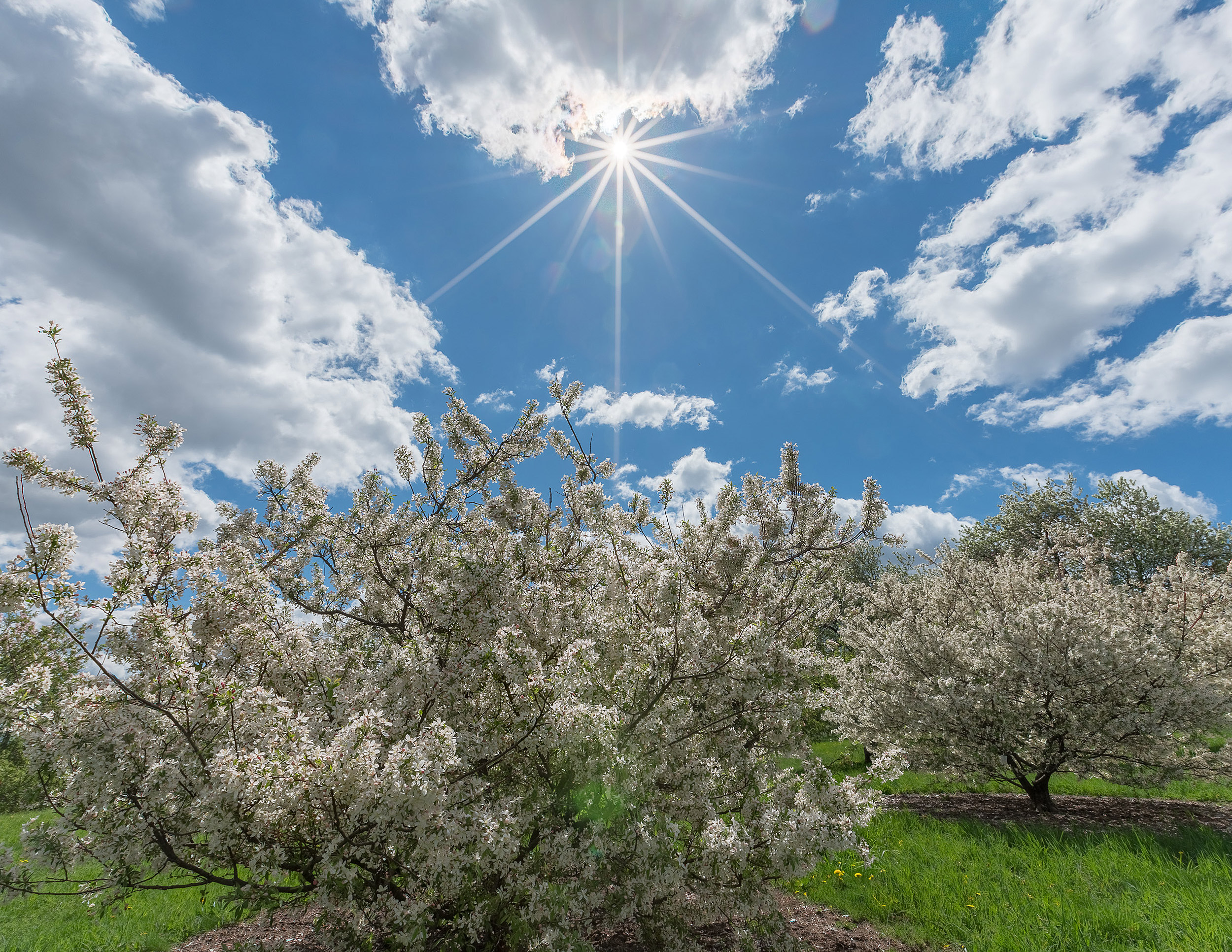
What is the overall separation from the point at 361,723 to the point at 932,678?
10.2 metres

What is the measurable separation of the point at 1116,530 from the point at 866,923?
42020 millimetres

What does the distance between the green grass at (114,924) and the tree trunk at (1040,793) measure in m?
13.3

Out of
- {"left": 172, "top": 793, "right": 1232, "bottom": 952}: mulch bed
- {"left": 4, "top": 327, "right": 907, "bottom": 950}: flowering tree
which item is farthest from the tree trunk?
{"left": 4, "top": 327, "right": 907, "bottom": 950}: flowering tree

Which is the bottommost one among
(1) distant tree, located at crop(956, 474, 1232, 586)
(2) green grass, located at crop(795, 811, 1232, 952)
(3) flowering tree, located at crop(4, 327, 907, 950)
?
(2) green grass, located at crop(795, 811, 1232, 952)

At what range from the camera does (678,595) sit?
4.84m

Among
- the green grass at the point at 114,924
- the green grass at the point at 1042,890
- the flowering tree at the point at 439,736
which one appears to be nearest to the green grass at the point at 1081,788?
the green grass at the point at 1042,890

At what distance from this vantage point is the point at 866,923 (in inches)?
239

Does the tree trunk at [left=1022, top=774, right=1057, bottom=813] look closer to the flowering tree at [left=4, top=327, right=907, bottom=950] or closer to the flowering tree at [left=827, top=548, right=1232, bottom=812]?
the flowering tree at [left=827, top=548, right=1232, bottom=812]

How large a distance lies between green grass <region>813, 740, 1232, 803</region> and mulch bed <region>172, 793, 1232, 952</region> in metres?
0.43

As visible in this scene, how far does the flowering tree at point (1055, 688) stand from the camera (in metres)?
8.27

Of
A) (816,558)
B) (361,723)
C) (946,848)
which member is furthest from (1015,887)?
(361,723)

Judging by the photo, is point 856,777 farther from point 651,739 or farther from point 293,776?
point 293,776

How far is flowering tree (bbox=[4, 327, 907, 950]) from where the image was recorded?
3.56 metres

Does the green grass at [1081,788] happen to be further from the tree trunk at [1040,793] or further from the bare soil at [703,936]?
the bare soil at [703,936]
